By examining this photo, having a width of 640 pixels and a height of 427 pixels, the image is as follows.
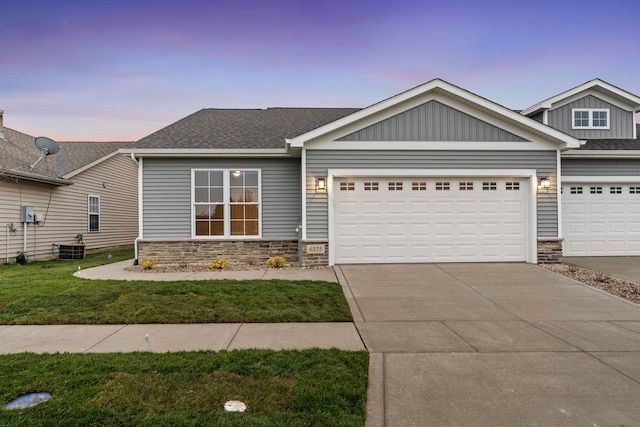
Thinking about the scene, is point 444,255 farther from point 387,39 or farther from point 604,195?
point 387,39

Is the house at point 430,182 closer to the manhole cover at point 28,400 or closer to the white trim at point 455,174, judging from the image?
the white trim at point 455,174

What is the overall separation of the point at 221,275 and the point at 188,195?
125 inches

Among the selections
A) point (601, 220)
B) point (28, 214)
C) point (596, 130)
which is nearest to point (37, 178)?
point (28, 214)

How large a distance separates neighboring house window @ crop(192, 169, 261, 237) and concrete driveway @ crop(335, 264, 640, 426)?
438cm

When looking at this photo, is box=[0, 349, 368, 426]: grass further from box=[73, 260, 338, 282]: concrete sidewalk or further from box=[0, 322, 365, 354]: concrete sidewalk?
box=[73, 260, 338, 282]: concrete sidewalk

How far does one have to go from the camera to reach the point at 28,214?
12125mm

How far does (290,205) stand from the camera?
414 inches

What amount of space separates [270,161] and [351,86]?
904 centimetres

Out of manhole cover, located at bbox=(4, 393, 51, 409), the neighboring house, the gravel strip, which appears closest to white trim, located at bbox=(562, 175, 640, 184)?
the neighboring house

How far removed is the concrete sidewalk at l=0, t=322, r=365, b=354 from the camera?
403 centimetres

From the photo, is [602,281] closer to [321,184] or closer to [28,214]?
[321,184]

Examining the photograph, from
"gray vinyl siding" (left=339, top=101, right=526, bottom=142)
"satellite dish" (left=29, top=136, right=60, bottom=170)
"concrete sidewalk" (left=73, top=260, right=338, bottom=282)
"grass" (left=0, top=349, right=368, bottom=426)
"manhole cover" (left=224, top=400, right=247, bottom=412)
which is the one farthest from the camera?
"satellite dish" (left=29, top=136, right=60, bottom=170)

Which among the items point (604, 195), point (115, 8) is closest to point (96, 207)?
point (115, 8)

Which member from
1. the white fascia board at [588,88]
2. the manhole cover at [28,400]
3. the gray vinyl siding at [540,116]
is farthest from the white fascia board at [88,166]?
the white fascia board at [588,88]
